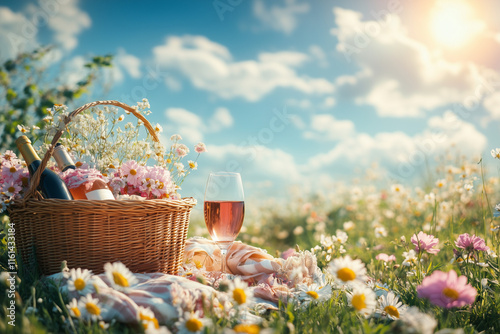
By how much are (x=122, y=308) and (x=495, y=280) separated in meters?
1.98

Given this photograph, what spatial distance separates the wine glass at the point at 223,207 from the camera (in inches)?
91.7

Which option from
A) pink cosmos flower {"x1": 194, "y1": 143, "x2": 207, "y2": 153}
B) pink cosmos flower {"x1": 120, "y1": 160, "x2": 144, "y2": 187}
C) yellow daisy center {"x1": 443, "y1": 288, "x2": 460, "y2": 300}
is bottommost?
yellow daisy center {"x1": 443, "y1": 288, "x2": 460, "y2": 300}

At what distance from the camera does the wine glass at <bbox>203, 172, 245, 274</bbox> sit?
7.64 ft

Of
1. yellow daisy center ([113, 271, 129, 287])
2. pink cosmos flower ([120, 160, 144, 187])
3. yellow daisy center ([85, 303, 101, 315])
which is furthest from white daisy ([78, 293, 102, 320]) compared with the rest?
pink cosmos flower ([120, 160, 144, 187])

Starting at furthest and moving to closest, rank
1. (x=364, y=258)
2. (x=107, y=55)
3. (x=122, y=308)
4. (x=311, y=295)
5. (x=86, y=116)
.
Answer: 1. (x=107, y=55)
2. (x=364, y=258)
3. (x=86, y=116)
4. (x=311, y=295)
5. (x=122, y=308)

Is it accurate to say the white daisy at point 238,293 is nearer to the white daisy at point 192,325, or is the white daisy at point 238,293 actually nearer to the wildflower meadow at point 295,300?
the wildflower meadow at point 295,300

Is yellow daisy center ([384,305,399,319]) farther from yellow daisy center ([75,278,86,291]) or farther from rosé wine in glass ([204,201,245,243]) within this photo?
yellow daisy center ([75,278,86,291])

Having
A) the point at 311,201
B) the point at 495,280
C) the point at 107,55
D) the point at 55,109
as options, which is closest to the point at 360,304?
the point at 495,280

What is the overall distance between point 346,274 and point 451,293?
403 millimetres

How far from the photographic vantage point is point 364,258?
3.77 metres

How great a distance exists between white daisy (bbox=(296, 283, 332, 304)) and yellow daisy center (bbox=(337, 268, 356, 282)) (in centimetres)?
39

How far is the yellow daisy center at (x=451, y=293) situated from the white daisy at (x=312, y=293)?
0.56 meters

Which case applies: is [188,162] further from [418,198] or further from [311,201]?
[311,201]

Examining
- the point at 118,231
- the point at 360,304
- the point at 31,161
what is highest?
the point at 31,161
